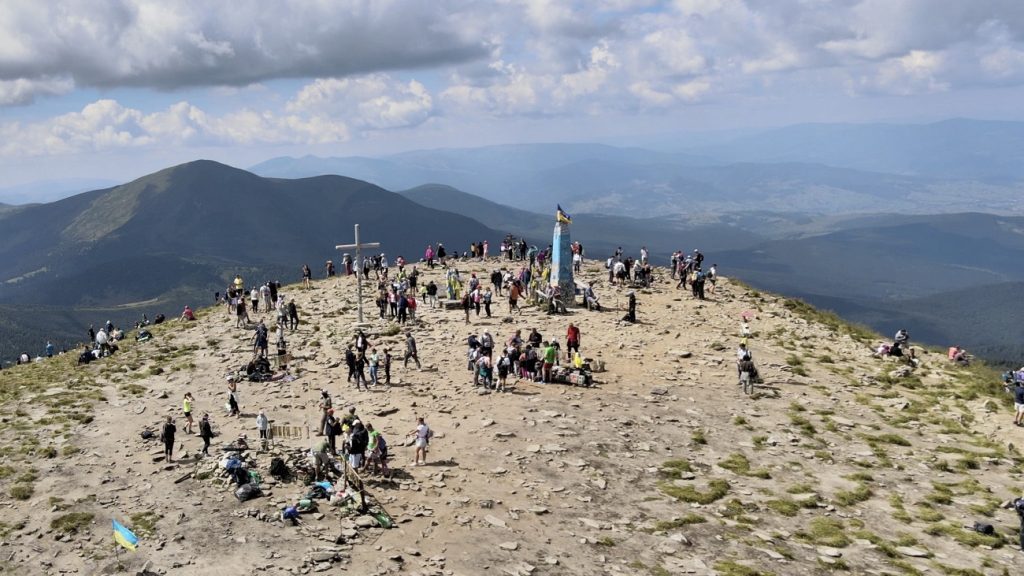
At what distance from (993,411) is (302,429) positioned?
98.1 ft

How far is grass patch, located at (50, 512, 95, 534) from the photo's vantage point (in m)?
19.4

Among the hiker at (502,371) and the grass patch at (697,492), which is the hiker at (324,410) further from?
the grass patch at (697,492)

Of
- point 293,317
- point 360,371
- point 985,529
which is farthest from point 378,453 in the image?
point 293,317

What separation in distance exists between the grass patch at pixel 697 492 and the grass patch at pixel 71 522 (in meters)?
18.0

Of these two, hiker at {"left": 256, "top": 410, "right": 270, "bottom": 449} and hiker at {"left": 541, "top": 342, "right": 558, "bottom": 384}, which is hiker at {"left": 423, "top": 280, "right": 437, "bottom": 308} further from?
hiker at {"left": 256, "top": 410, "right": 270, "bottom": 449}

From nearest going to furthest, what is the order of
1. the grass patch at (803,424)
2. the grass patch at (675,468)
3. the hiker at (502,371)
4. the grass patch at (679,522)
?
1. the grass patch at (679,522)
2. the grass patch at (675,468)
3. the grass patch at (803,424)
4. the hiker at (502,371)

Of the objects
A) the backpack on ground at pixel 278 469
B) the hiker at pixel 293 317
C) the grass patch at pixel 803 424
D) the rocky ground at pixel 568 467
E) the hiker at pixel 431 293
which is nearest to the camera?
the rocky ground at pixel 568 467

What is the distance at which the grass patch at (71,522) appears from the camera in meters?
19.4

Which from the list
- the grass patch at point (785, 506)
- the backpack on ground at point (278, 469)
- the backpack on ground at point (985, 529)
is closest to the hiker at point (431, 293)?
the backpack on ground at point (278, 469)

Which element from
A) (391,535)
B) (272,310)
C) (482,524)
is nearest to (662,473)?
(482,524)

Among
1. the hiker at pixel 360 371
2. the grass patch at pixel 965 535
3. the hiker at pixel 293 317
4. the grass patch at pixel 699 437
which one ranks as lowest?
the grass patch at pixel 965 535

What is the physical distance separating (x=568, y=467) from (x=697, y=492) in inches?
170

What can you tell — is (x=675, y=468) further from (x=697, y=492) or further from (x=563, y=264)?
(x=563, y=264)

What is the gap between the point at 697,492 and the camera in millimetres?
21469
